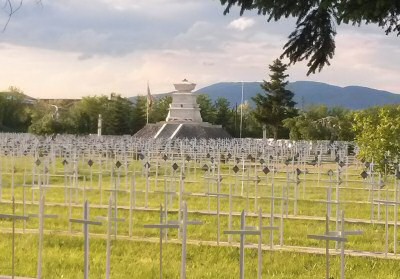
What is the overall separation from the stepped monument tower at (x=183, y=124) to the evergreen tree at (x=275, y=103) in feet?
13.4

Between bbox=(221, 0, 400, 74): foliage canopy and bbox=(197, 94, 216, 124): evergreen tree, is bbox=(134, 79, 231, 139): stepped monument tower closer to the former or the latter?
bbox=(197, 94, 216, 124): evergreen tree

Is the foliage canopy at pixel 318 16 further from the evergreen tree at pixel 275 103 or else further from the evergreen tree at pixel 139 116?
the evergreen tree at pixel 139 116

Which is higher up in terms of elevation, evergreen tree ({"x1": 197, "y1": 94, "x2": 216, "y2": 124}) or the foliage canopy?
evergreen tree ({"x1": 197, "y1": 94, "x2": 216, "y2": 124})

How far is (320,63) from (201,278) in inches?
136

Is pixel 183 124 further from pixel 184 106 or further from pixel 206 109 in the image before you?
pixel 206 109

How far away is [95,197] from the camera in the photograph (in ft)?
53.1

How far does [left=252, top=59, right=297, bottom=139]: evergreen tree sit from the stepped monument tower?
4.07 meters

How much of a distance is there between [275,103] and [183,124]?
8594 millimetres

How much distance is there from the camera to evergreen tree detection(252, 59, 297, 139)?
62.2m

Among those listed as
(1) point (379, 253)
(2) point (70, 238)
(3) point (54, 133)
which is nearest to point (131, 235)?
(2) point (70, 238)

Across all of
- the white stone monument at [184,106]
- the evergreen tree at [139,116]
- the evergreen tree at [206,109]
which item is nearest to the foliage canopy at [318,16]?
the white stone monument at [184,106]

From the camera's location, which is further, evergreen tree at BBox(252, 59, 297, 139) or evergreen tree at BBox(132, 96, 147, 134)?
evergreen tree at BBox(132, 96, 147, 134)

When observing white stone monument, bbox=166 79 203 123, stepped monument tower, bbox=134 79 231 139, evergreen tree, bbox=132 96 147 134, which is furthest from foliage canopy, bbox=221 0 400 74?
evergreen tree, bbox=132 96 147 134

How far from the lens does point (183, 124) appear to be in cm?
5903
